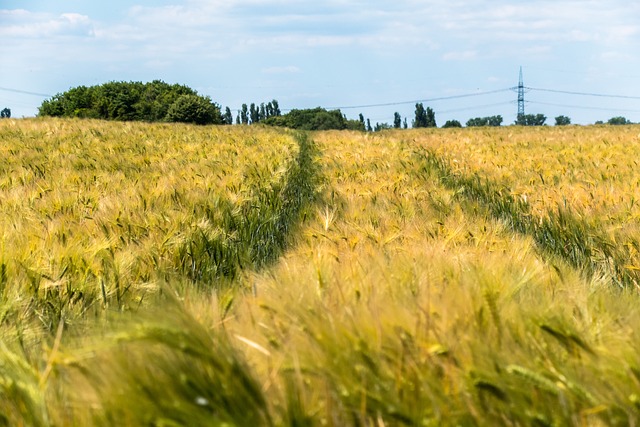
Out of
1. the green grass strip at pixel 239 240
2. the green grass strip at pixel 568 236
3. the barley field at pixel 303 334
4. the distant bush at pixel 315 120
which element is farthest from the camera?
the distant bush at pixel 315 120

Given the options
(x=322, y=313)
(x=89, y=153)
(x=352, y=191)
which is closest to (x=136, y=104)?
(x=89, y=153)

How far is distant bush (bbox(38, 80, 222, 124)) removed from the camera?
53.0 metres

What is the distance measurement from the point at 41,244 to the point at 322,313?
1.68m

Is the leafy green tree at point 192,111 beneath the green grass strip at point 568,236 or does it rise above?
above

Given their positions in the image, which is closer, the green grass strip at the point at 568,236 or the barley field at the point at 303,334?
the barley field at the point at 303,334

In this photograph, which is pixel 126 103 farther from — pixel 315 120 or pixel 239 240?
pixel 239 240

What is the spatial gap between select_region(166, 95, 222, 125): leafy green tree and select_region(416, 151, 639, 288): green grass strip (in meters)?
47.2

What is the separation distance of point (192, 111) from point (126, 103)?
41.9 feet

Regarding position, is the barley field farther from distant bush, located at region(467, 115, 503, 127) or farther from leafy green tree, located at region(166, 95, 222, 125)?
distant bush, located at region(467, 115, 503, 127)

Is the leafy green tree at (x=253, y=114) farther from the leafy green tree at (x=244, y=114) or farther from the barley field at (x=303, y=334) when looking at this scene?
the barley field at (x=303, y=334)

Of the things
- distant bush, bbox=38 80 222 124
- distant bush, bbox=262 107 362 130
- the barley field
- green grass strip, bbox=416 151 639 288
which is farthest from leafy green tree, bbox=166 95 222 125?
distant bush, bbox=262 107 362 130

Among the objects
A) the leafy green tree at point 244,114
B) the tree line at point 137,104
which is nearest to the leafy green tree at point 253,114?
the leafy green tree at point 244,114

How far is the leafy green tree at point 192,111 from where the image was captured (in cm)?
5172

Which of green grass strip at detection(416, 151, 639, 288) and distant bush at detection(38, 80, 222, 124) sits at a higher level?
Result: distant bush at detection(38, 80, 222, 124)
